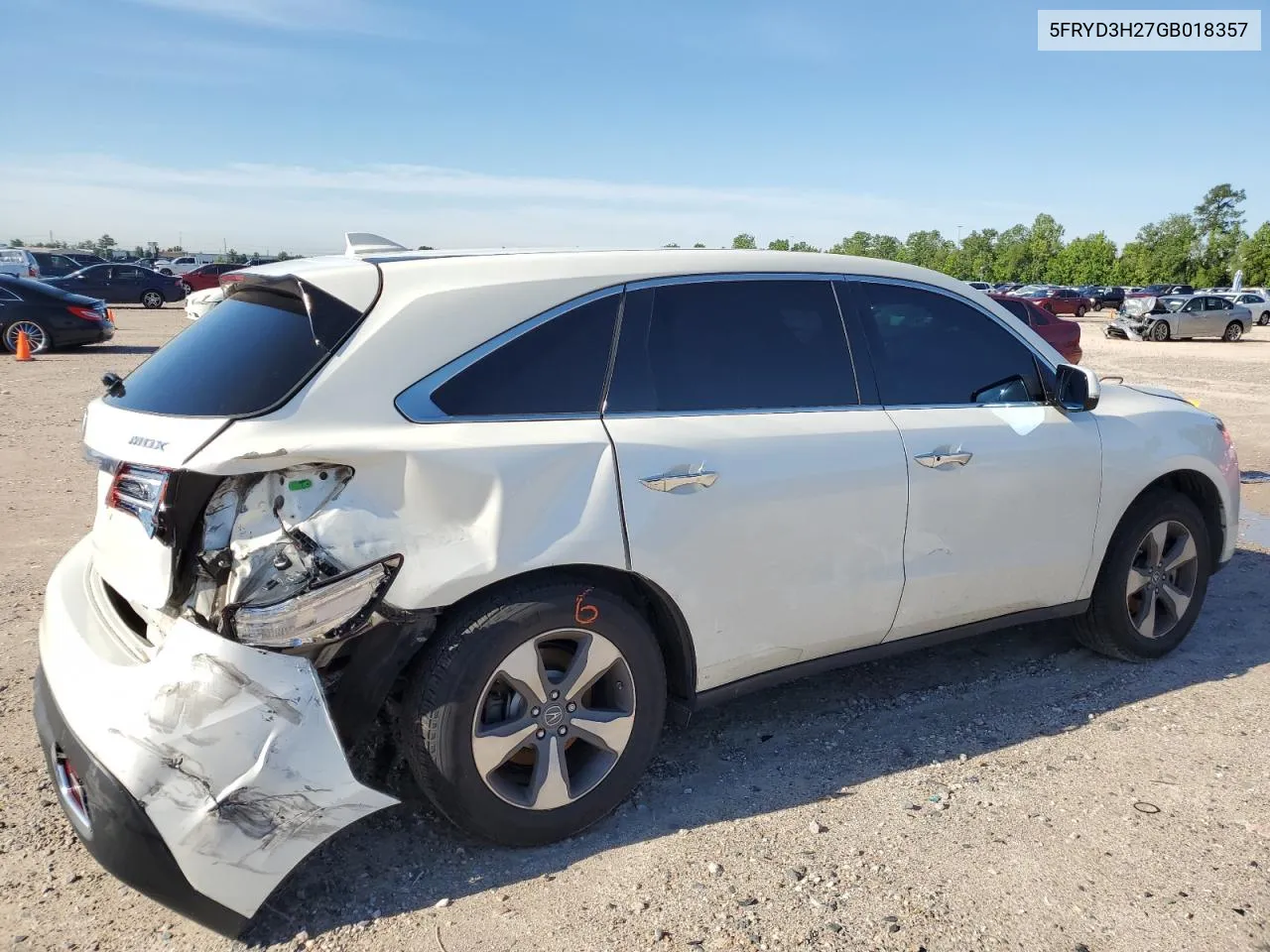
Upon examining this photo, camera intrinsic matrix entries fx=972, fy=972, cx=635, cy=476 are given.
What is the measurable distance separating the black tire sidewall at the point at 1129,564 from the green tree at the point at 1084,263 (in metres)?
105

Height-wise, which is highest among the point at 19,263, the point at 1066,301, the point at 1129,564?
the point at 19,263

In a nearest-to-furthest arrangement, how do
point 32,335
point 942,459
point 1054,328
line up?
point 942,459, point 1054,328, point 32,335

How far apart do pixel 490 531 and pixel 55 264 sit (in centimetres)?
Result: 4240

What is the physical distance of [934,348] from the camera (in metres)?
3.83

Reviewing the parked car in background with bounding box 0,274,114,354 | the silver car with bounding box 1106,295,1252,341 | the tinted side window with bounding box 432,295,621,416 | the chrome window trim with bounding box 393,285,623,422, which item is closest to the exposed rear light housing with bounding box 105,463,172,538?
the chrome window trim with bounding box 393,285,623,422

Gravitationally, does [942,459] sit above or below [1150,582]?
above

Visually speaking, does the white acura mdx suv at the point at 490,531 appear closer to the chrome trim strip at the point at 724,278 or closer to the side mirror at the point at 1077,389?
the chrome trim strip at the point at 724,278

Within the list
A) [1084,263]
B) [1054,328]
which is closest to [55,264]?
[1054,328]

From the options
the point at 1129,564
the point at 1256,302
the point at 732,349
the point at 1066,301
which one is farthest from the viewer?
the point at 1066,301

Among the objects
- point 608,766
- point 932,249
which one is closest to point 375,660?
point 608,766

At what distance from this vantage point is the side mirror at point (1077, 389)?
3990mm

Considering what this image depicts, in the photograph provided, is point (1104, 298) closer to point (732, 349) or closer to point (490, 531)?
point (732, 349)

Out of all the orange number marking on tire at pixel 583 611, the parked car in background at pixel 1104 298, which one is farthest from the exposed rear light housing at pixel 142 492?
the parked car in background at pixel 1104 298

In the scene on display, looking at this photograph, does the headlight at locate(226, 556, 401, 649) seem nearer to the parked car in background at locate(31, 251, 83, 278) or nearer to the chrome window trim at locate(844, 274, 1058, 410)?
the chrome window trim at locate(844, 274, 1058, 410)
